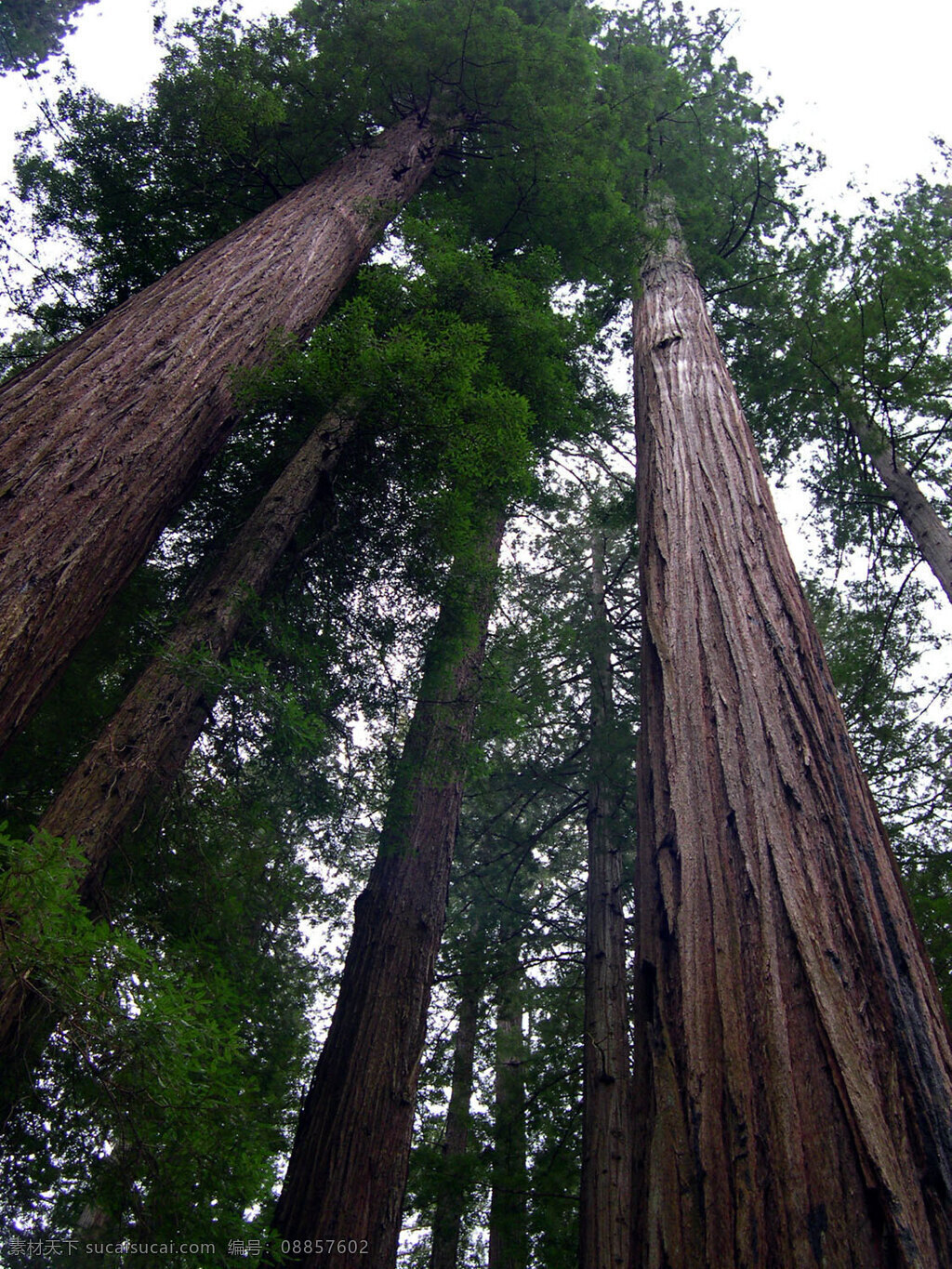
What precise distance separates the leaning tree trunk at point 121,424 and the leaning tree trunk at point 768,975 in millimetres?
2313

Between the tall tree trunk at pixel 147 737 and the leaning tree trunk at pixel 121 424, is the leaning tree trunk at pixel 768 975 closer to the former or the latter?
the tall tree trunk at pixel 147 737

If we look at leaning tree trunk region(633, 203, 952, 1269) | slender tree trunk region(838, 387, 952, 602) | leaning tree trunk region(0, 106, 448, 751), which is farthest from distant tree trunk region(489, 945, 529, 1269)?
leaning tree trunk region(0, 106, 448, 751)

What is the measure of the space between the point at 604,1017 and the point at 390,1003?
2.25 metres

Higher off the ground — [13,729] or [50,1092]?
[13,729]

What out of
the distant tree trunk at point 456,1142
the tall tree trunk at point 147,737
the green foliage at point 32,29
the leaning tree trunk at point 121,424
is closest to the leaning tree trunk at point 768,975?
the tall tree trunk at point 147,737

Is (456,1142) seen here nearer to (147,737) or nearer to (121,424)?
(147,737)

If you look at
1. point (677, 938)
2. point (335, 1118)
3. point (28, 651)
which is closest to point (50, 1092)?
point (335, 1118)

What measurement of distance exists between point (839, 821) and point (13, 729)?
9.11ft

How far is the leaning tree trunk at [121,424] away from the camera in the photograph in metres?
2.70

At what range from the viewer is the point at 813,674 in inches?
93.6

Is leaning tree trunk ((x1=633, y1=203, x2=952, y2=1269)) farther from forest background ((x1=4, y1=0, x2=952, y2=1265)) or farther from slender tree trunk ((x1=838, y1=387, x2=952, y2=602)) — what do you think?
slender tree trunk ((x1=838, y1=387, x2=952, y2=602))

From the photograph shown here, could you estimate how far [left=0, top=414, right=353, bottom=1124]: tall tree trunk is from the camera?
3054 millimetres

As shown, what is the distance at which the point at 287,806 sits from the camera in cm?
616

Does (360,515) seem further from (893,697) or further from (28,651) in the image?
(893,697)
